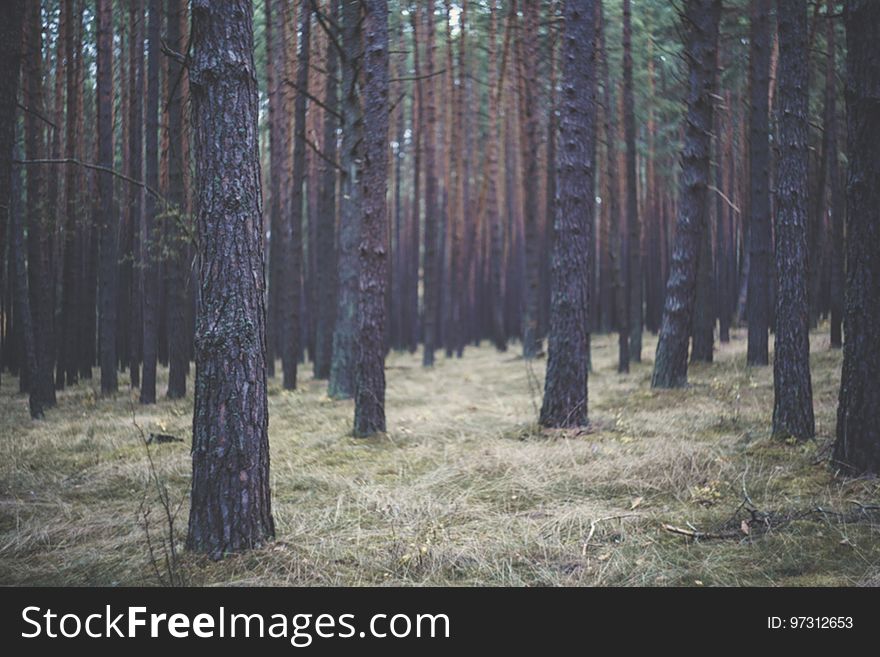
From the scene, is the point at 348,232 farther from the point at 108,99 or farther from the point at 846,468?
the point at 846,468

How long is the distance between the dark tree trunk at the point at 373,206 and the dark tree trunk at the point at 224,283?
12.1ft

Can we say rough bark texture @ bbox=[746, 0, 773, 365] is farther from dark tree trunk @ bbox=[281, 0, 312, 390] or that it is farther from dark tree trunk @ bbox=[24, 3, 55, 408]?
dark tree trunk @ bbox=[24, 3, 55, 408]

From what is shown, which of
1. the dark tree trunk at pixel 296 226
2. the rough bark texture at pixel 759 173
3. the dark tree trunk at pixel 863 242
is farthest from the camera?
the dark tree trunk at pixel 296 226

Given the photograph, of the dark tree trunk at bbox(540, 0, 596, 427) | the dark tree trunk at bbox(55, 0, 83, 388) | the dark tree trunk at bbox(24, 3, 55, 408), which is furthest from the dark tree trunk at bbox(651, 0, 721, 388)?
the dark tree trunk at bbox(55, 0, 83, 388)

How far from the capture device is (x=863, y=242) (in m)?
5.30

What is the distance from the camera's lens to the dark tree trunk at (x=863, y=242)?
17.2ft

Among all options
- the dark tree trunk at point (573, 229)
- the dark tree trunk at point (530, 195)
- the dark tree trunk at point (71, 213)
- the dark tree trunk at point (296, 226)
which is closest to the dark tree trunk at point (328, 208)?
the dark tree trunk at point (296, 226)

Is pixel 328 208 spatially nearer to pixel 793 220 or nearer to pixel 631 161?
pixel 631 161

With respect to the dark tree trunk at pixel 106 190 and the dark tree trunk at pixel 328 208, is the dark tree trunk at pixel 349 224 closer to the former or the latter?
the dark tree trunk at pixel 328 208

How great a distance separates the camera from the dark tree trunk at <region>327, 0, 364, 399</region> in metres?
9.70

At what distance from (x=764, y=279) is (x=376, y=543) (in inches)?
384

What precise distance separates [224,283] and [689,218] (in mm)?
8257

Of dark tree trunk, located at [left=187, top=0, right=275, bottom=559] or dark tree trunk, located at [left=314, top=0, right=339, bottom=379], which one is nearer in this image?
dark tree trunk, located at [left=187, top=0, right=275, bottom=559]

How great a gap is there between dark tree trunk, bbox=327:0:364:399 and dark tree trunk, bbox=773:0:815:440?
5238mm
